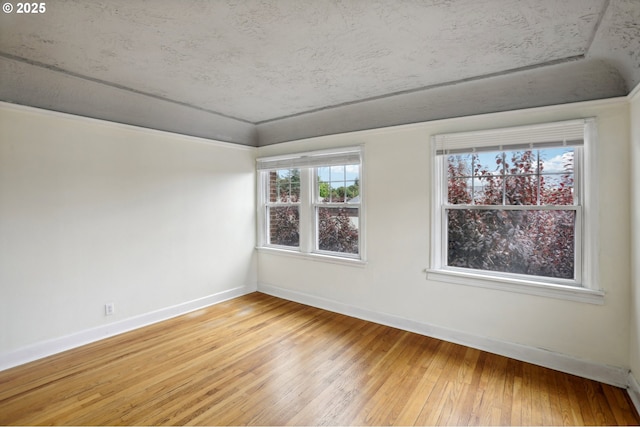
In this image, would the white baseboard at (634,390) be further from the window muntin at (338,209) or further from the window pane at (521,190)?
the window muntin at (338,209)

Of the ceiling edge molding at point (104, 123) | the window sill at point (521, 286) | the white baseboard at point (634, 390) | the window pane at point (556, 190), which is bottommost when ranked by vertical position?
the white baseboard at point (634, 390)

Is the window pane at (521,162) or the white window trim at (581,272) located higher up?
the window pane at (521,162)

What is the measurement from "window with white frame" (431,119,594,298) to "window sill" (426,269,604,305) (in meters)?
0.03

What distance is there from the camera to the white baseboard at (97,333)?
2596 mm

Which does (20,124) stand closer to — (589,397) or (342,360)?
(342,360)

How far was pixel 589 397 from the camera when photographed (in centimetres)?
218

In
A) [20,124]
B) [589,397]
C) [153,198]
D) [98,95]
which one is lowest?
[589,397]

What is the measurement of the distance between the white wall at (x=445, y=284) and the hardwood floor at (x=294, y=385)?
28 centimetres

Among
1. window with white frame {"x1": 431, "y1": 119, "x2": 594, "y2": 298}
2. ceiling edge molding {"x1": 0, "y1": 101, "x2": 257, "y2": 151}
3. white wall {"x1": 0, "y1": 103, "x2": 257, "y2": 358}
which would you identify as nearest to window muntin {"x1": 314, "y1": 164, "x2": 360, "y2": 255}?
window with white frame {"x1": 431, "y1": 119, "x2": 594, "y2": 298}

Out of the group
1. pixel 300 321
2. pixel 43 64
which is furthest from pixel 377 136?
pixel 43 64

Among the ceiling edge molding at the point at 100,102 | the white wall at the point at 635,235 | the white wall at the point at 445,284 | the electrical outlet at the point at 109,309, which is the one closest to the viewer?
the white wall at the point at 635,235

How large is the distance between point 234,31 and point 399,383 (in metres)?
2.78

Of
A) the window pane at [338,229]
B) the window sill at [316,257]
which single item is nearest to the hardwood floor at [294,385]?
the window sill at [316,257]

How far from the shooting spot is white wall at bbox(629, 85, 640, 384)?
6.94 ft
